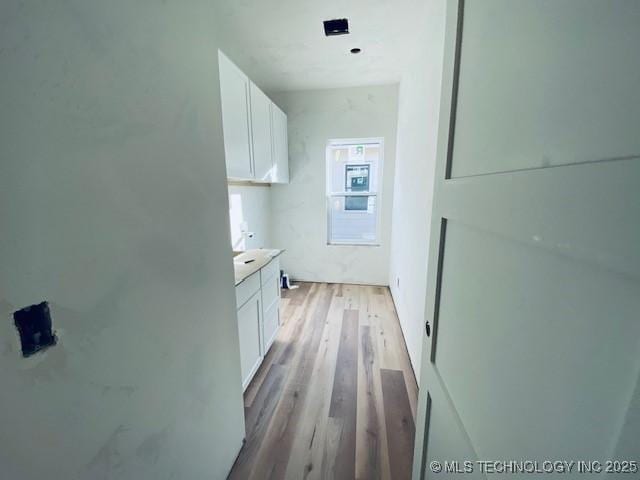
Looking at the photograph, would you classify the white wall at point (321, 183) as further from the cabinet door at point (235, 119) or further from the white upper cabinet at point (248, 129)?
the cabinet door at point (235, 119)

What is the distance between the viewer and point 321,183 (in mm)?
3676

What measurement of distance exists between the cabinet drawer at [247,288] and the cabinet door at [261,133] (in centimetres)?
99

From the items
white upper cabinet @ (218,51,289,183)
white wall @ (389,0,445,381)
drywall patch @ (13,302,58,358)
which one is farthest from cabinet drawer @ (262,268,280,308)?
drywall patch @ (13,302,58,358)

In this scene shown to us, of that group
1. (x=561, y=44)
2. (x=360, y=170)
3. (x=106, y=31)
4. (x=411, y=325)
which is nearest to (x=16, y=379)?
(x=106, y=31)

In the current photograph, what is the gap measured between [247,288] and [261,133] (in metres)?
1.52

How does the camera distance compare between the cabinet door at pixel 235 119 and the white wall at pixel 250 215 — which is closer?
the cabinet door at pixel 235 119

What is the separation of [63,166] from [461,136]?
1004mm

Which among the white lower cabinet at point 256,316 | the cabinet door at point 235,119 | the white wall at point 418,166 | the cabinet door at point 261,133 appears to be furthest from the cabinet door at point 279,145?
the white wall at point 418,166

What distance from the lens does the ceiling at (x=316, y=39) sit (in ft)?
5.92

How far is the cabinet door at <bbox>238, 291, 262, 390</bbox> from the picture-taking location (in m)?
1.78

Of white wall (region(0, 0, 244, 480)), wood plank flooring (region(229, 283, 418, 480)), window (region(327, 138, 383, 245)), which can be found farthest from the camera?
window (region(327, 138, 383, 245))

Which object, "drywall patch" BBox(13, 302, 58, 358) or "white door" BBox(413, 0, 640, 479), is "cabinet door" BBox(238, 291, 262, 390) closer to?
"drywall patch" BBox(13, 302, 58, 358)

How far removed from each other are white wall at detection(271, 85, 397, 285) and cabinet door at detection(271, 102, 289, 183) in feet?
0.62

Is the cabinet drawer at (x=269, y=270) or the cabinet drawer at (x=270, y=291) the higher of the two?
the cabinet drawer at (x=269, y=270)
